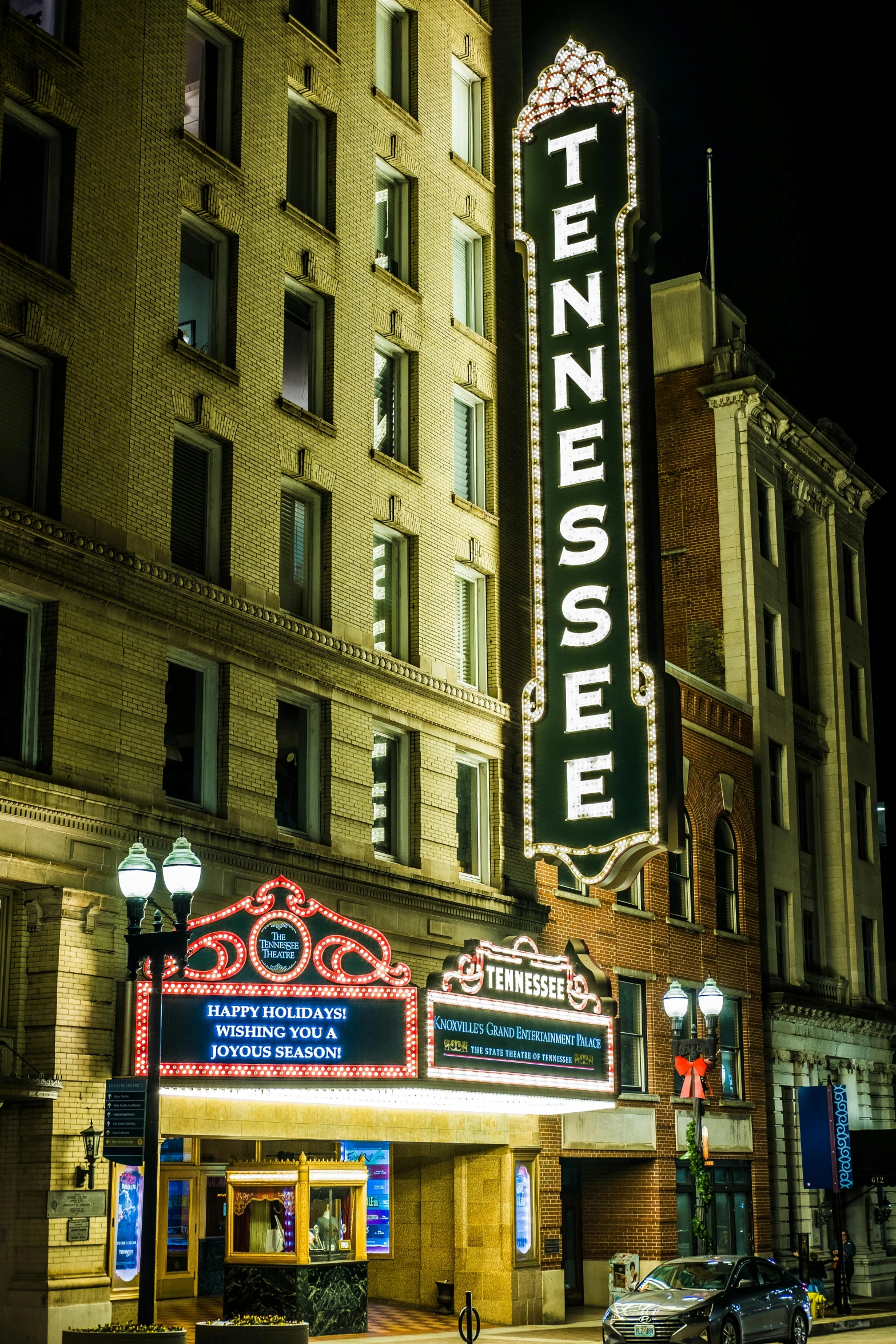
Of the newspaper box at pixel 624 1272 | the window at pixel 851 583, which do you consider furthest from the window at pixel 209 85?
the window at pixel 851 583

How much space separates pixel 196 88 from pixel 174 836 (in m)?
13.3

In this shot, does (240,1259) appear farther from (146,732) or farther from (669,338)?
(669,338)

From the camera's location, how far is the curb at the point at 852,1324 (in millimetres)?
32278

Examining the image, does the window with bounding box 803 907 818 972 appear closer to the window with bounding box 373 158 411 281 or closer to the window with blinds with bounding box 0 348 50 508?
the window with bounding box 373 158 411 281

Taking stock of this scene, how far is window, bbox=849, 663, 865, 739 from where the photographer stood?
54.4 metres

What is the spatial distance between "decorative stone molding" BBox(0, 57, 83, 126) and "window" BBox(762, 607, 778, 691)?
92.9 feet

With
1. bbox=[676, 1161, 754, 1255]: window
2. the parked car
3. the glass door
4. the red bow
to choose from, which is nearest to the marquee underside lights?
the red bow

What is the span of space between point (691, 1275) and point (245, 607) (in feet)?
41.1

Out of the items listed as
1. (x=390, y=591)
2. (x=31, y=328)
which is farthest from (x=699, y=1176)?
(x=31, y=328)

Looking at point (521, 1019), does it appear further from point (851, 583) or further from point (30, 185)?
point (851, 583)

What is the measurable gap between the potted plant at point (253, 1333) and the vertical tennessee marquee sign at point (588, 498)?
12701mm

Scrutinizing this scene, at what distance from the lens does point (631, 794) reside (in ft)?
101

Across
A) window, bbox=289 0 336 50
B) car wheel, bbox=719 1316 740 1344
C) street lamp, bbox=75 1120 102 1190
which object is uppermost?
window, bbox=289 0 336 50

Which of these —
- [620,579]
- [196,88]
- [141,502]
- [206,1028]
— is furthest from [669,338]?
[206,1028]
